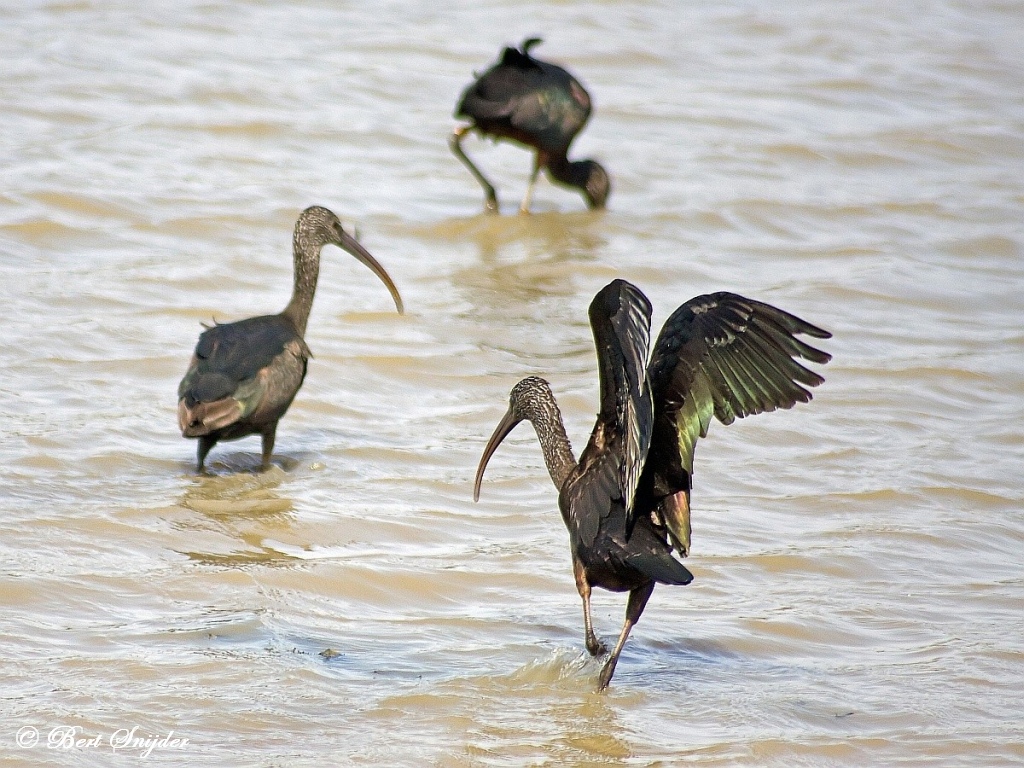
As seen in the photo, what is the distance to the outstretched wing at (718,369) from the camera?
4.98 m

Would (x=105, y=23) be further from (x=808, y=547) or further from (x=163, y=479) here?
(x=808, y=547)

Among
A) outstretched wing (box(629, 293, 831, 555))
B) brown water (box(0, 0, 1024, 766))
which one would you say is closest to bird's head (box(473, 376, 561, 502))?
brown water (box(0, 0, 1024, 766))

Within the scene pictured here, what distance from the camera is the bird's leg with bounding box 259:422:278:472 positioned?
7385 millimetres

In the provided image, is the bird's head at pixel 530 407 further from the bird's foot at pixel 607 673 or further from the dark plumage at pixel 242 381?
the dark plumage at pixel 242 381

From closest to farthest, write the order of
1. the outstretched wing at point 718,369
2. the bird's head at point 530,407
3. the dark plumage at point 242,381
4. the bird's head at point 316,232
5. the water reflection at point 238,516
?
the outstretched wing at point 718,369 < the bird's head at point 530,407 < the water reflection at point 238,516 < the dark plumage at point 242,381 < the bird's head at point 316,232

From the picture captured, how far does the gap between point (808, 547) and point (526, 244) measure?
5.48m

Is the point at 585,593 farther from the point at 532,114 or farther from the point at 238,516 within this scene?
the point at 532,114

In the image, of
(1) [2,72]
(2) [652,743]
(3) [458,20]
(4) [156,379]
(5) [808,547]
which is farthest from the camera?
(3) [458,20]

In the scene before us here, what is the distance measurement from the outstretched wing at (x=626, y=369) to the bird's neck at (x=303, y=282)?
9.74 feet

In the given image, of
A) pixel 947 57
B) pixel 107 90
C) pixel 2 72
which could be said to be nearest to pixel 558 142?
pixel 107 90

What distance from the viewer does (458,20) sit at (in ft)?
57.7

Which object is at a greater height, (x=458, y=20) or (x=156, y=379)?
(x=458, y=20)

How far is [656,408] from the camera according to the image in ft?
16.8

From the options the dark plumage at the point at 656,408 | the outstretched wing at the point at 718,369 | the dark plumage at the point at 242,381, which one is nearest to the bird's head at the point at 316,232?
the dark plumage at the point at 242,381
